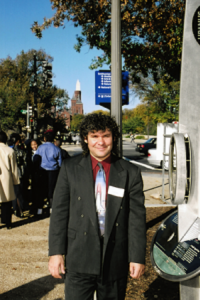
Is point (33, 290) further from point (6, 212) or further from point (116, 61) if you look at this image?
point (116, 61)

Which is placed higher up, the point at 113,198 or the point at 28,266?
the point at 113,198

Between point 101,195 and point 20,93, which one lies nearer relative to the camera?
point 101,195

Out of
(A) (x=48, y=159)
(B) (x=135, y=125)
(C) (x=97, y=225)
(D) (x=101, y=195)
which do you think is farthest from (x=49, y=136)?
(B) (x=135, y=125)

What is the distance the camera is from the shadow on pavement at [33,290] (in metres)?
3.34

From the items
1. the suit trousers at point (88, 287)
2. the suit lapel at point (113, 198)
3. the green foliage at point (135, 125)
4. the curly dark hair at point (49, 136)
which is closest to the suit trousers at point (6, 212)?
the curly dark hair at point (49, 136)

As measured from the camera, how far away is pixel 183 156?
2096 mm

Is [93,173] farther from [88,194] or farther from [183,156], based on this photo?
[183,156]

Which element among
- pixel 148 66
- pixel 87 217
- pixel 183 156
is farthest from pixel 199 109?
pixel 148 66

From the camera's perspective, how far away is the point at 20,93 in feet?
111

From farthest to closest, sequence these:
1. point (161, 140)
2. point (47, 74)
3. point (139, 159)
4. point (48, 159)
→ point (139, 159)
point (47, 74)
point (161, 140)
point (48, 159)

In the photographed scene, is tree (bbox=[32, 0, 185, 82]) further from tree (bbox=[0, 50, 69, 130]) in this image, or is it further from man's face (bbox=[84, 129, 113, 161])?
tree (bbox=[0, 50, 69, 130])

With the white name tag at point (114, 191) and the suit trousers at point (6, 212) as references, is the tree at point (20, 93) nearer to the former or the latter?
the suit trousers at point (6, 212)

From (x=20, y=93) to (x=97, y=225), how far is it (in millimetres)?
33590

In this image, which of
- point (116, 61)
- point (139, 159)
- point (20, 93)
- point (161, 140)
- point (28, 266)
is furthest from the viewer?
point (20, 93)
